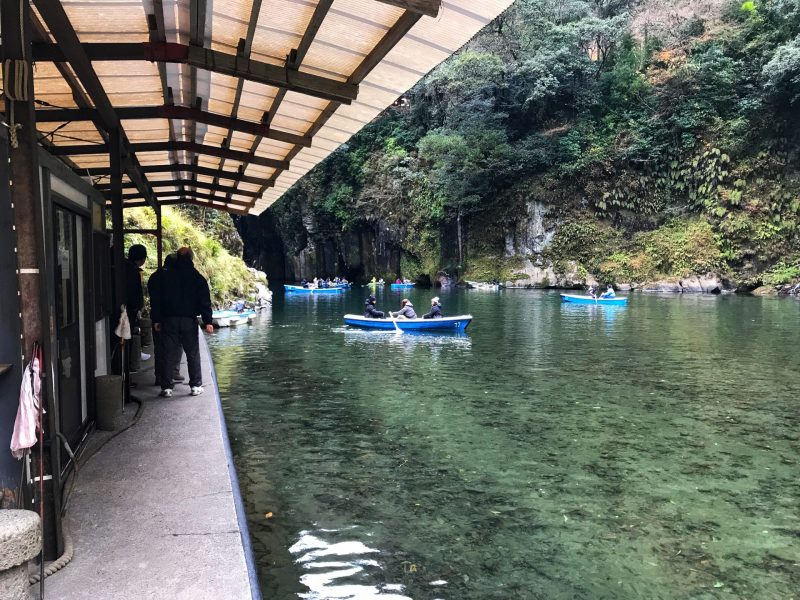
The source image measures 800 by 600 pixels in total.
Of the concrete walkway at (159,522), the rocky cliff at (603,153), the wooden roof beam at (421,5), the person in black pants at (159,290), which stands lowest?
the concrete walkway at (159,522)

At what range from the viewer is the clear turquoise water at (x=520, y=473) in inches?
191

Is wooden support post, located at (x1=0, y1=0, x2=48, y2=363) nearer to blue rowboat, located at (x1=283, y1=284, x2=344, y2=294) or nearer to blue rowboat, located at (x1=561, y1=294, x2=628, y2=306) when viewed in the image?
blue rowboat, located at (x1=561, y1=294, x2=628, y2=306)

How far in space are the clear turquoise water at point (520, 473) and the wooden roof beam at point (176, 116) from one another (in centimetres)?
377

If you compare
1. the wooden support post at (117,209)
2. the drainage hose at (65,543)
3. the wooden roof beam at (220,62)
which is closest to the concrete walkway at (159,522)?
the drainage hose at (65,543)

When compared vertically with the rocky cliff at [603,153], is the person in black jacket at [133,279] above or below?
below

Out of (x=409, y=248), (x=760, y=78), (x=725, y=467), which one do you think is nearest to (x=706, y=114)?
(x=760, y=78)

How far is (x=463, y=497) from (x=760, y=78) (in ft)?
147

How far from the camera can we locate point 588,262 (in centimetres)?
4512

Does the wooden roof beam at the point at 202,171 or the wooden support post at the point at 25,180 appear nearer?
the wooden support post at the point at 25,180

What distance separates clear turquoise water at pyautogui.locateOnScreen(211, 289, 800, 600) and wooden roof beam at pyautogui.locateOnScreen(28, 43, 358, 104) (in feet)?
12.7

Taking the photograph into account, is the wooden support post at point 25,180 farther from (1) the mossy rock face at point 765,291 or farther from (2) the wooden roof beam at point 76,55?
(1) the mossy rock face at point 765,291

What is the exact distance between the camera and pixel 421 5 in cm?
373

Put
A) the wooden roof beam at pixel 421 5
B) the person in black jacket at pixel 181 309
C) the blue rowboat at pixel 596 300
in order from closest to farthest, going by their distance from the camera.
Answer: the wooden roof beam at pixel 421 5 → the person in black jacket at pixel 181 309 → the blue rowboat at pixel 596 300

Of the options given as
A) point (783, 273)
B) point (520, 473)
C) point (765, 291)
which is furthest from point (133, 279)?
point (783, 273)
